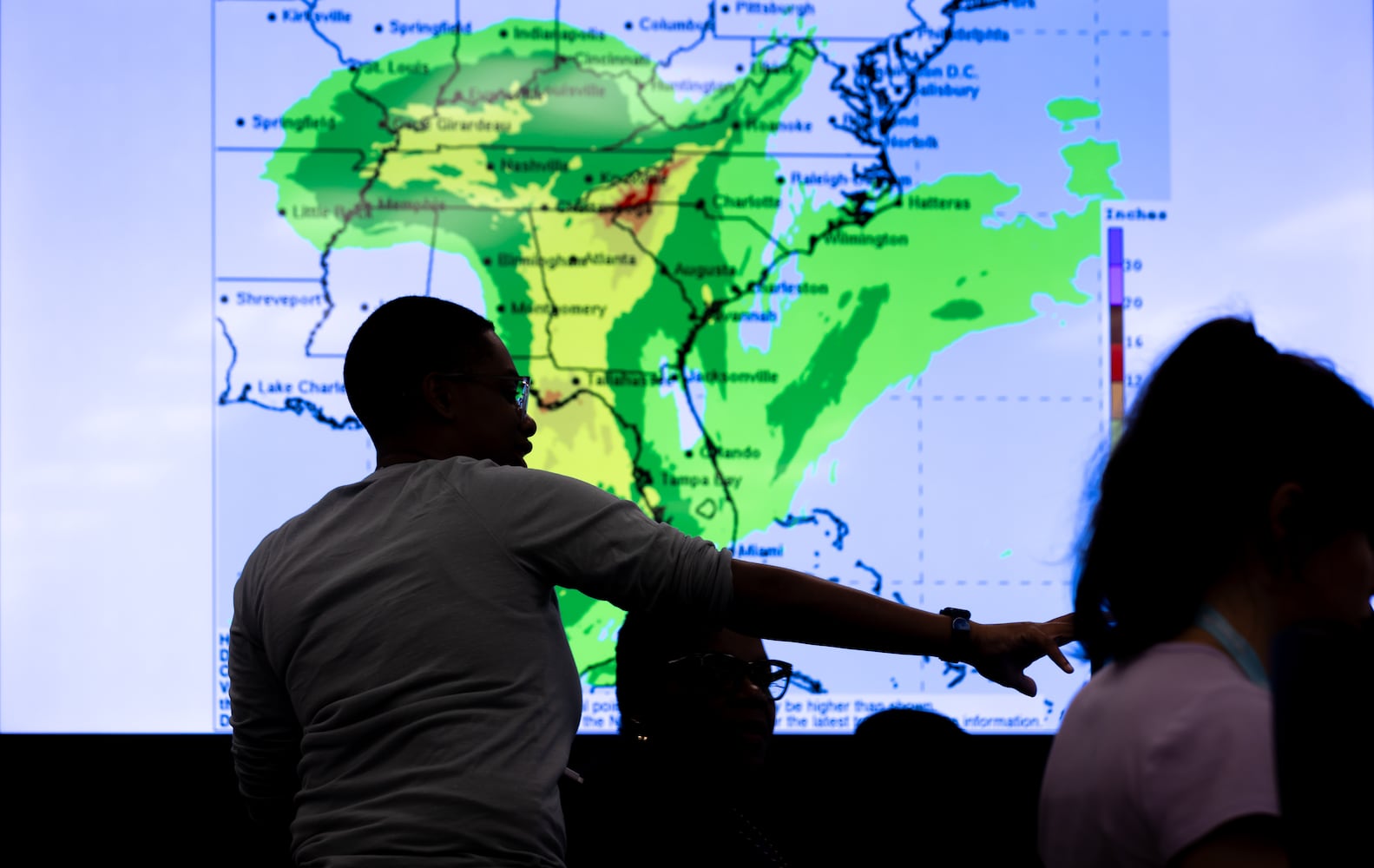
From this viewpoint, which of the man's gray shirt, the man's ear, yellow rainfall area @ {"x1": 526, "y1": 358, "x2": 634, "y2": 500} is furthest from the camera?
yellow rainfall area @ {"x1": 526, "y1": 358, "x2": 634, "y2": 500}

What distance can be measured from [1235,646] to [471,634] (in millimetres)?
766

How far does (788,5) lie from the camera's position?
2.43 metres

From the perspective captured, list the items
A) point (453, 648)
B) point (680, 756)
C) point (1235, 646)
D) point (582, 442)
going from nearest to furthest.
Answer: point (1235, 646)
point (453, 648)
point (680, 756)
point (582, 442)

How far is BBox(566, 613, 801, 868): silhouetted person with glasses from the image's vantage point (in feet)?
5.27

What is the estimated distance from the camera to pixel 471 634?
121 centimetres

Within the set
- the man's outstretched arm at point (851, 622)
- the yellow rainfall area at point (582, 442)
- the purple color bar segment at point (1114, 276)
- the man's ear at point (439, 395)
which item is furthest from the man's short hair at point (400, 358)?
the purple color bar segment at point (1114, 276)

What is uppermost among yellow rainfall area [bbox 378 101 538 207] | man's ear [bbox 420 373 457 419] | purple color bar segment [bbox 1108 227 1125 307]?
yellow rainfall area [bbox 378 101 538 207]

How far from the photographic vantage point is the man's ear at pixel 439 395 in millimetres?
1398

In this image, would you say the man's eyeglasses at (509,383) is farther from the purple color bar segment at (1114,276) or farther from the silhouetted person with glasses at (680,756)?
the purple color bar segment at (1114,276)

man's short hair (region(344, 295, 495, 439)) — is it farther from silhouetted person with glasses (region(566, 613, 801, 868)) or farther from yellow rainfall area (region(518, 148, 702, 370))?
yellow rainfall area (region(518, 148, 702, 370))

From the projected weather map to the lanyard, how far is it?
152 cm

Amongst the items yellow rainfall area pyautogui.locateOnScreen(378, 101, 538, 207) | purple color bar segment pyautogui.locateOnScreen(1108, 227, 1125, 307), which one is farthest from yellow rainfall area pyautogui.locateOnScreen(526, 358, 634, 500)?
purple color bar segment pyautogui.locateOnScreen(1108, 227, 1125, 307)

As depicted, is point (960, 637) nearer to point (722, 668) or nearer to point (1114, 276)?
point (722, 668)

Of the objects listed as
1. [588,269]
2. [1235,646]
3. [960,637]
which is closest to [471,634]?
[960,637]
